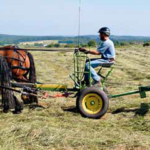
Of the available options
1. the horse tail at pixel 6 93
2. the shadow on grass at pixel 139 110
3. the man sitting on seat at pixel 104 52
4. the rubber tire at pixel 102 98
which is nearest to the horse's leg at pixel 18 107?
the horse tail at pixel 6 93

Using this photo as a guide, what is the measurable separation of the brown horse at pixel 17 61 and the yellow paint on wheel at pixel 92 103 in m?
1.73

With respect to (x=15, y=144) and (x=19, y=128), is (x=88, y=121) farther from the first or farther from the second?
(x=15, y=144)

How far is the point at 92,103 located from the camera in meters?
6.30

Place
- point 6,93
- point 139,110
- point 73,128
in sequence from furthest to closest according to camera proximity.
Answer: point 139,110
point 6,93
point 73,128

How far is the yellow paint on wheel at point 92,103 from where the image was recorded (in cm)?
627

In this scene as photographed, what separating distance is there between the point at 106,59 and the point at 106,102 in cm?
99

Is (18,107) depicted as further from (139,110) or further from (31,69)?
(139,110)

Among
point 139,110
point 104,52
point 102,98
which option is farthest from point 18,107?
point 139,110

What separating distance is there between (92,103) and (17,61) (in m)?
2.07

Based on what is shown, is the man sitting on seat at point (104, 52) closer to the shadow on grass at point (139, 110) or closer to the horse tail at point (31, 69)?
the shadow on grass at point (139, 110)

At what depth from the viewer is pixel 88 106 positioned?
250 inches

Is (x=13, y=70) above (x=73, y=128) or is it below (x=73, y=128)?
above

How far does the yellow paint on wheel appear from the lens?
6.27m

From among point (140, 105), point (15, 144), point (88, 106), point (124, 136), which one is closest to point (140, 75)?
point (140, 105)
